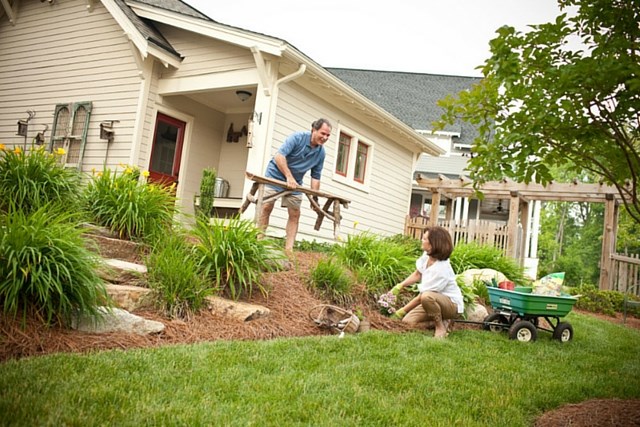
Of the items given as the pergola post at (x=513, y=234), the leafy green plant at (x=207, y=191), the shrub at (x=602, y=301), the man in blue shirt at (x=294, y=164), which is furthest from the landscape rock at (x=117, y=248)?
the pergola post at (x=513, y=234)

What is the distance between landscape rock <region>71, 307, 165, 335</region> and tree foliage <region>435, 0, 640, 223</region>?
8.61 feet

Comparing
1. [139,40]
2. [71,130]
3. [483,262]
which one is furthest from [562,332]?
[71,130]

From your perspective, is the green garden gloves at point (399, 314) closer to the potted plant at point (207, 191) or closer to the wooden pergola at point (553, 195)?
the potted plant at point (207, 191)

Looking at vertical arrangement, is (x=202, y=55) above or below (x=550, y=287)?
above

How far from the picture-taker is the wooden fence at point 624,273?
1204 centimetres

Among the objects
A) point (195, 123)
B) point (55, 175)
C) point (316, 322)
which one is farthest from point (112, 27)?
point (316, 322)

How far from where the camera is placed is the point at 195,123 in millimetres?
11219

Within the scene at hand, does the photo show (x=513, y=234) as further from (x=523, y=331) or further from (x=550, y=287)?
(x=523, y=331)

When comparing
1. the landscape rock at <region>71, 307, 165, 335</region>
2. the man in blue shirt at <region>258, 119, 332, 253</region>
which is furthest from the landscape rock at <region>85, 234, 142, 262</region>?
the man in blue shirt at <region>258, 119, 332, 253</region>

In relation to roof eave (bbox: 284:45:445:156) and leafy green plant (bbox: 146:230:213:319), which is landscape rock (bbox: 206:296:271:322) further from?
roof eave (bbox: 284:45:445:156)

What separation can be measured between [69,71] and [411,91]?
17.2m

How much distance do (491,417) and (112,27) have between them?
10.4m

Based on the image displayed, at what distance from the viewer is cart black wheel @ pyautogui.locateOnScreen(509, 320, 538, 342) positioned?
18.4 ft

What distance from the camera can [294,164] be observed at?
22.6 ft
